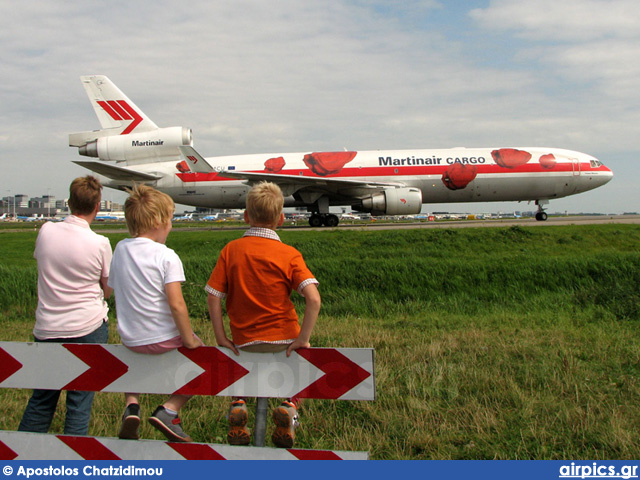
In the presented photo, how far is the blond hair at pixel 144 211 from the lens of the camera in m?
2.96

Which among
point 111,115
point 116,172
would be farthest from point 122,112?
point 116,172

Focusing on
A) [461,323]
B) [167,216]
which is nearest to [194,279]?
[461,323]

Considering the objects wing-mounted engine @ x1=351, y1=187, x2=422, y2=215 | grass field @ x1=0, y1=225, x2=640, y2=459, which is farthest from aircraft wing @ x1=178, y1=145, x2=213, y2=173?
grass field @ x1=0, y1=225, x2=640, y2=459

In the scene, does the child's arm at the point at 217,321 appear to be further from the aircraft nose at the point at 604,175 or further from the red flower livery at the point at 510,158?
the aircraft nose at the point at 604,175

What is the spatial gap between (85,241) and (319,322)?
198 inches

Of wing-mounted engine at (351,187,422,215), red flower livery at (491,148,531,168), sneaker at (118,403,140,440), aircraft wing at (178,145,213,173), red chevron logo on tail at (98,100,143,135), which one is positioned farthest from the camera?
red chevron logo on tail at (98,100,143,135)

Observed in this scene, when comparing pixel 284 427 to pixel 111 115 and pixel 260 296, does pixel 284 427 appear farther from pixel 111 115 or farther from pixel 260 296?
pixel 111 115

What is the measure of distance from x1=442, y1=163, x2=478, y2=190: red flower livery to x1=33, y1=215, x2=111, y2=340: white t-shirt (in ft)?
68.0

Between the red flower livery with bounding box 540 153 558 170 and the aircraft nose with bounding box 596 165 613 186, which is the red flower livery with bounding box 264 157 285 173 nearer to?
the red flower livery with bounding box 540 153 558 170

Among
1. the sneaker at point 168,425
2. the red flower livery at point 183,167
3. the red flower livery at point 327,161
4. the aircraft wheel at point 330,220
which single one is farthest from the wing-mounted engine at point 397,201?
the sneaker at point 168,425

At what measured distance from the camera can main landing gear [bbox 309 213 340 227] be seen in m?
23.4

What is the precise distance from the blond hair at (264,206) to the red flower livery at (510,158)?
21556mm

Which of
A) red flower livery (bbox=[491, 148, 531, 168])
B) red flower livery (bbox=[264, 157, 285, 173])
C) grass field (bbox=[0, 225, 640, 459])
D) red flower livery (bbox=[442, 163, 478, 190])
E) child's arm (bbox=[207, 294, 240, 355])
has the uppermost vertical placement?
red flower livery (bbox=[491, 148, 531, 168])

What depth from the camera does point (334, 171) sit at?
22.8 metres
